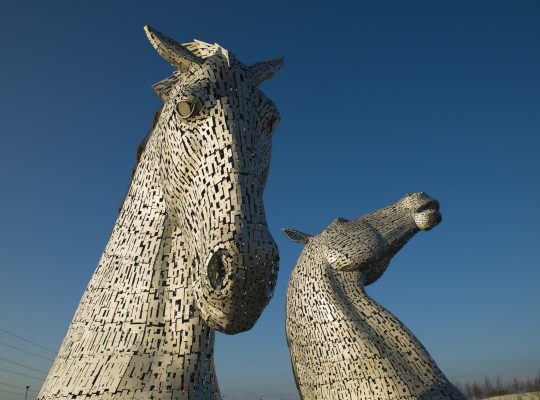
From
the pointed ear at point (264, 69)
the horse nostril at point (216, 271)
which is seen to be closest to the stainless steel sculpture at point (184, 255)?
the horse nostril at point (216, 271)

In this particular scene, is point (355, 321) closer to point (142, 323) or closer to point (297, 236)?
point (297, 236)

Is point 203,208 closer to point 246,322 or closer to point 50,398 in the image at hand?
point 246,322

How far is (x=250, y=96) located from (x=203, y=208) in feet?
1.61

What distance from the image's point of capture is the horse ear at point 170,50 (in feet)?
5.57

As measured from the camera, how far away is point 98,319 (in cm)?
156

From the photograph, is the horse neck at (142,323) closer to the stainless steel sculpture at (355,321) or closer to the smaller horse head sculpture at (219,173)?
the smaller horse head sculpture at (219,173)

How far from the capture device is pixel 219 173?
1.46m

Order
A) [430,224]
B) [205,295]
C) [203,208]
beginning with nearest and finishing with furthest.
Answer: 1. [205,295]
2. [203,208]
3. [430,224]

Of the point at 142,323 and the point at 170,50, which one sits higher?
the point at 170,50

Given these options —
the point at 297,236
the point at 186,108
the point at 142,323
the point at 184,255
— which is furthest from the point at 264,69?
the point at 297,236

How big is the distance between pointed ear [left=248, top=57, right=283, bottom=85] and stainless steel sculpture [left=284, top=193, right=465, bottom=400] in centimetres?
280

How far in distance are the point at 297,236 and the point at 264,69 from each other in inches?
145

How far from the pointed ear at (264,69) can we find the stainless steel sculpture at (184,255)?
138 millimetres

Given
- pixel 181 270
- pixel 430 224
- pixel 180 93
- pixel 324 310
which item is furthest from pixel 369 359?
pixel 180 93
